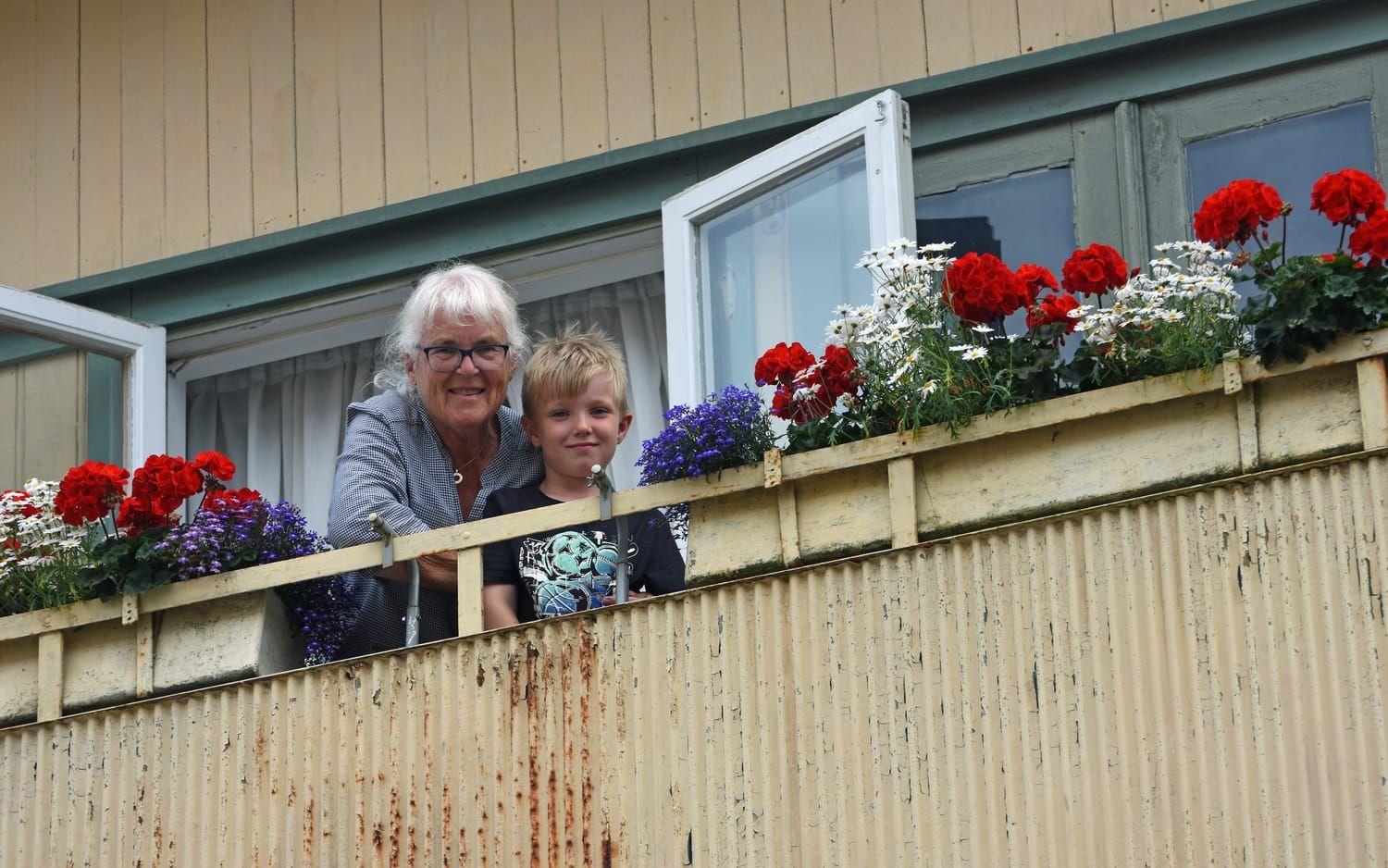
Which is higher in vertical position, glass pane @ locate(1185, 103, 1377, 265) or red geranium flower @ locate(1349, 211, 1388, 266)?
glass pane @ locate(1185, 103, 1377, 265)

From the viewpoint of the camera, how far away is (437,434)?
6.24 meters

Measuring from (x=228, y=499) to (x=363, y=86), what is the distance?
2.16m

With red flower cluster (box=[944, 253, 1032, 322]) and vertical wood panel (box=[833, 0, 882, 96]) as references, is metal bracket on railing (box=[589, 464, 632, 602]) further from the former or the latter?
vertical wood panel (box=[833, 0, 882, 96])

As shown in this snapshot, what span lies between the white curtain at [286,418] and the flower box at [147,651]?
77.1 inches

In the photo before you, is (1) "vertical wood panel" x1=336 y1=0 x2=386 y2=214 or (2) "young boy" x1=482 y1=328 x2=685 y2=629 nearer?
(2) "young boy" x1=482 y1=328 x2=685 y2=629

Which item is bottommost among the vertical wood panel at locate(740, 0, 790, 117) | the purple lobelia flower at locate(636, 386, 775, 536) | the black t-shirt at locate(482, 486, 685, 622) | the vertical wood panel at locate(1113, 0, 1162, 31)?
the black t-shirt at locate(482, 486, 685, 622)

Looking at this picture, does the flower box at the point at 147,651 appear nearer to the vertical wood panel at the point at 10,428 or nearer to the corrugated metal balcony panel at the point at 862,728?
the corrugated metal balcony panel at the point at 862,728

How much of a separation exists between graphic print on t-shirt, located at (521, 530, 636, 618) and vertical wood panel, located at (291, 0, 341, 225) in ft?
7.27

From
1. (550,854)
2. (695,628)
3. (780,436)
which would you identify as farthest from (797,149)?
(550,854)

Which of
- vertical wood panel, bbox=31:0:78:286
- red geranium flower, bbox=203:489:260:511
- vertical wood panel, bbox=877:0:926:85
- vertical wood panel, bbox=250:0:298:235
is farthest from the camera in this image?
vertical wood panel, bbox=31:0:78:286

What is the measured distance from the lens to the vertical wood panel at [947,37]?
6590mm

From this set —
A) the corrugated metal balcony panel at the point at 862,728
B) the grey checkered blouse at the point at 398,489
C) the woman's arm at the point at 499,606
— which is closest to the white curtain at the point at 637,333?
the grey checkered blouse at the point at 398,489

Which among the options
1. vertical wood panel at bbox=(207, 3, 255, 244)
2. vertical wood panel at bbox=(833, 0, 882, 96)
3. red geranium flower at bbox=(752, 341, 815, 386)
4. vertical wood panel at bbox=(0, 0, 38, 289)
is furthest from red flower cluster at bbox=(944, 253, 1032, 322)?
vertical wood panel at bbox=(0, 0, 38, 289)

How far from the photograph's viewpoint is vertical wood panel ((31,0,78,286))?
7.97 m
